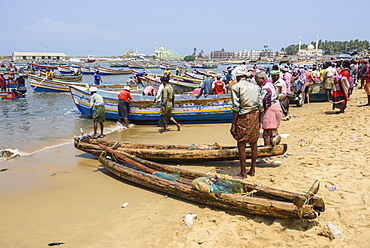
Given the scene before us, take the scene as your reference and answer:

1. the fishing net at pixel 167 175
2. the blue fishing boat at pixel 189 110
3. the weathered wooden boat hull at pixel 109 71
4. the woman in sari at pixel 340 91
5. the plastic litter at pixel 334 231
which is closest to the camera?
the plastic litter at pixel 334 231

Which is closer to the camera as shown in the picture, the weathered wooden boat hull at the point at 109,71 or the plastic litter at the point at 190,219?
the plastic litter at the point at 190,219

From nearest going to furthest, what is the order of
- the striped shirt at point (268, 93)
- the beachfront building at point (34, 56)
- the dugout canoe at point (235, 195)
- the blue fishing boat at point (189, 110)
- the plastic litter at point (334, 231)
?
the plastic litter at point (334, 231), the dugout canoe at point (235, 195), the striped shirt at point (268, 93), the blue fishing boat at point (189, 110), the beachfront building at point (34, 56)

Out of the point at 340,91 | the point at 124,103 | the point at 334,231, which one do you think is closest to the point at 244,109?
the point at 334,231

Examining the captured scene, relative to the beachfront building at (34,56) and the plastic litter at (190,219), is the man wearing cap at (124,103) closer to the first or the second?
the plastic litter at (190,219)

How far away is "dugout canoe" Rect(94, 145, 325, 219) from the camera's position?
10.6 feet

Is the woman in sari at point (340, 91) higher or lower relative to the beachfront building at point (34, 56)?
lower

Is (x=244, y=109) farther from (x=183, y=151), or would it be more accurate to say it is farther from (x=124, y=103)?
(x=124, y=103)

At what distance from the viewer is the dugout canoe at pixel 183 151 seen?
5.23 m

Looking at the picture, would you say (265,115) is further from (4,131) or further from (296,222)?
(4,131)

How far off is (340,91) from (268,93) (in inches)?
212

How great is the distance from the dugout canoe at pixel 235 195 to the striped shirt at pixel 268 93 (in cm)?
193

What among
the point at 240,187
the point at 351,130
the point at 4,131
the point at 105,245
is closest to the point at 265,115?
the point at 240,187

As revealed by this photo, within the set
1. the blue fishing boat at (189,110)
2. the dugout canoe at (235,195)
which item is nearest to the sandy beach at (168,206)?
the dugout canoe at (235,195)

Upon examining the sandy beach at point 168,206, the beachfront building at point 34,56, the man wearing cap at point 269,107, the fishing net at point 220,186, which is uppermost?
the beachfront building at point 34,56
